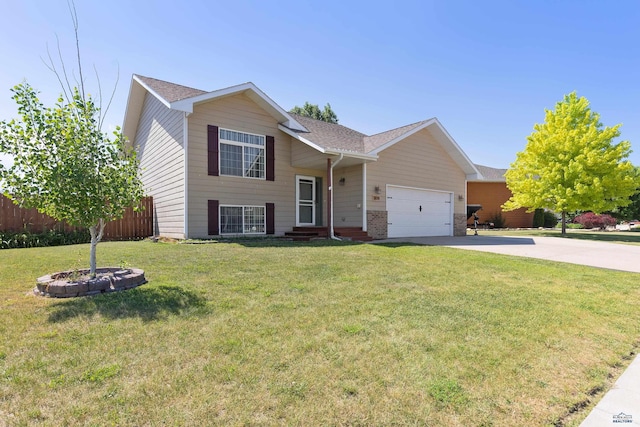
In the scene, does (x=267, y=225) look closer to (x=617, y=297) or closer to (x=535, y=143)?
(x=617, y=297)

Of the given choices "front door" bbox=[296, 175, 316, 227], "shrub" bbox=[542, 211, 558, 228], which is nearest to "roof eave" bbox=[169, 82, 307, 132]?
"front door" bbox=[296, 175, 316, 227]

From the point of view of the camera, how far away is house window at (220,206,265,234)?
11.6 meters

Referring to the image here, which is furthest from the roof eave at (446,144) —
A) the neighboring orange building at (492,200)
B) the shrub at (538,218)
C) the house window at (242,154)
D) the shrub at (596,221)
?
the shrub at (596,221)

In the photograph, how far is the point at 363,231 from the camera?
12234mm

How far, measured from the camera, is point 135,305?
3.66 m

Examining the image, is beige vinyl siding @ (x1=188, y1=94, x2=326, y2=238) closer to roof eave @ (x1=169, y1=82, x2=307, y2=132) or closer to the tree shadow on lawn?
roof eave @ (x1=169, y1=82, x2=307, y2=132)

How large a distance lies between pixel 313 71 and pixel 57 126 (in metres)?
12.0

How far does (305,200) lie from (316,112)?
20.1 meters

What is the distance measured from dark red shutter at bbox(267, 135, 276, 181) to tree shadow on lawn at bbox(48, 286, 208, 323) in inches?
339

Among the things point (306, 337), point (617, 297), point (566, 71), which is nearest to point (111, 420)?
point (306, 337)

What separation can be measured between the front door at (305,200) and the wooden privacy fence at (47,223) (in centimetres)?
564

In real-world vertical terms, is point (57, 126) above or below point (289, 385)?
above

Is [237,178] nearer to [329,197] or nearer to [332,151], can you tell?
[329,197]

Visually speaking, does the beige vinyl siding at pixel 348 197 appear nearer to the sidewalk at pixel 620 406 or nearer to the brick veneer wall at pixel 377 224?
the brick veneer wall at pixel 377 224
